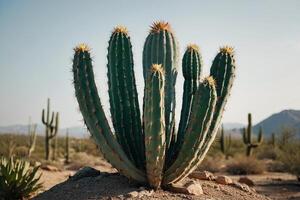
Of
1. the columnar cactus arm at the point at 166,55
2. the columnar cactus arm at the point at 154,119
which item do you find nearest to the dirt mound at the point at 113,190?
the columnar cactus arm at the point at 154,119

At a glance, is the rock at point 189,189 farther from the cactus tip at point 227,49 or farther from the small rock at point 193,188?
the cactus tip at point 227,49

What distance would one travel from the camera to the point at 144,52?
721 cm

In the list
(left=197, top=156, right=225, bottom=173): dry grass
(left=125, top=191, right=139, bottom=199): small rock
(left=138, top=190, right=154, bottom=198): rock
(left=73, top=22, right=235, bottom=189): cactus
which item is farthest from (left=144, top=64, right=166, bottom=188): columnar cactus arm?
(left=197, top=156, right=225, bottom=173): dry grass

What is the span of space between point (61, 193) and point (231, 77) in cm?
322

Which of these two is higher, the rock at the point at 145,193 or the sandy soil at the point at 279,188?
the rock at the point at 145,193

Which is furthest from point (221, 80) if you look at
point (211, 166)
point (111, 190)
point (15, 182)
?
point (211, 166)

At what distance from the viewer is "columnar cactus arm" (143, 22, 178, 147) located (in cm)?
697

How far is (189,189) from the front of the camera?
255 inches

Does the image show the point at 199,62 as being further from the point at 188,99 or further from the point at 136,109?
the point at 136,109

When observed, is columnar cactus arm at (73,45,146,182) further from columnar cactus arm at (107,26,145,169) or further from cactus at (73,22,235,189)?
columnar cactus arm at (107,26,145,169)

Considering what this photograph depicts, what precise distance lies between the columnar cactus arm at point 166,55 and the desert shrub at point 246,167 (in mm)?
13681

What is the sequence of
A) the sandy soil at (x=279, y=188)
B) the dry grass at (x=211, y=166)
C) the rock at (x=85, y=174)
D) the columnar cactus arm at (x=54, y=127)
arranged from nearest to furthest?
the rock at (x=85, y=174)
the sandy soil at (x=279, y=188)
the dry grass at (x=211, y=166)
the columnar cactus arm at (x=54, y=127)

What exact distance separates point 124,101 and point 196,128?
4.23 feet

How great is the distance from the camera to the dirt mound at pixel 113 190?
6.29 m
